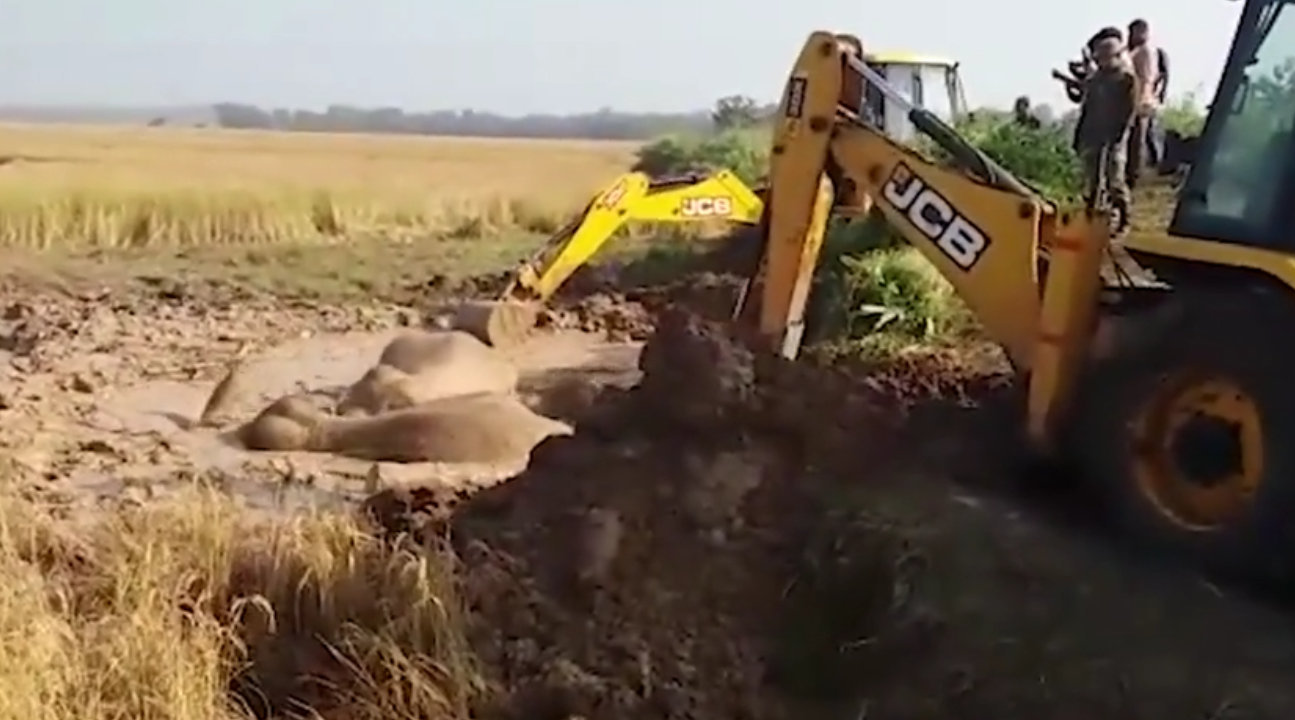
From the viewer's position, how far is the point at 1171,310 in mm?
6949

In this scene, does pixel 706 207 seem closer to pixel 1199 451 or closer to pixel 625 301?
pixel 625 301

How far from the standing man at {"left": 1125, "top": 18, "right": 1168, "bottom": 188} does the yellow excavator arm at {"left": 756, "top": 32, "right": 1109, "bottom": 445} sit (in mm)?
5230

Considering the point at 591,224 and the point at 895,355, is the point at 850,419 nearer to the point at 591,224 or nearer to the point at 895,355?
the point at 895,355

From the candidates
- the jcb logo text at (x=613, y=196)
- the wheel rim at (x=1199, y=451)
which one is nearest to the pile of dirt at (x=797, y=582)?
the wheel rim at (x=1199, y=451)

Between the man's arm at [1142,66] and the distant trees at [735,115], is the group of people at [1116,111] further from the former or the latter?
the distant trees at [735,115]

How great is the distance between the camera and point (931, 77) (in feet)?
78.0

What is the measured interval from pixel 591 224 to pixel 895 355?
14.4 feet

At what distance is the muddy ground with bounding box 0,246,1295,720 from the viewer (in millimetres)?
6395

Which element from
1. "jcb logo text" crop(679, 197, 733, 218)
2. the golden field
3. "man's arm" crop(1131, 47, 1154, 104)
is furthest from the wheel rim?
the golden field

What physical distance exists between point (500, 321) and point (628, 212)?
1.40m

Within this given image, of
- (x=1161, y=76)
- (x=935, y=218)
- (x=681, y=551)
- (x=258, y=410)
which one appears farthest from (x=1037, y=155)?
(x=681, y=551)

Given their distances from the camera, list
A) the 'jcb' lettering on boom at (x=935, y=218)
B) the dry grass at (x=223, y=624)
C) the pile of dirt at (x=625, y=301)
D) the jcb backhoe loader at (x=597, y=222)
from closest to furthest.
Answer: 1. the dry grass at (x=223, y=624)
2. the 'jcb' lettering on boom at (x=935, y=218)
3. the jcb backhoe loader at (x=597, y=222)
4. the pile of dirt at (x=625, y=301)

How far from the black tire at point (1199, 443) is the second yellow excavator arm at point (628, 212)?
9.47m

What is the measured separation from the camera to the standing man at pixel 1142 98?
13828 millimetres
